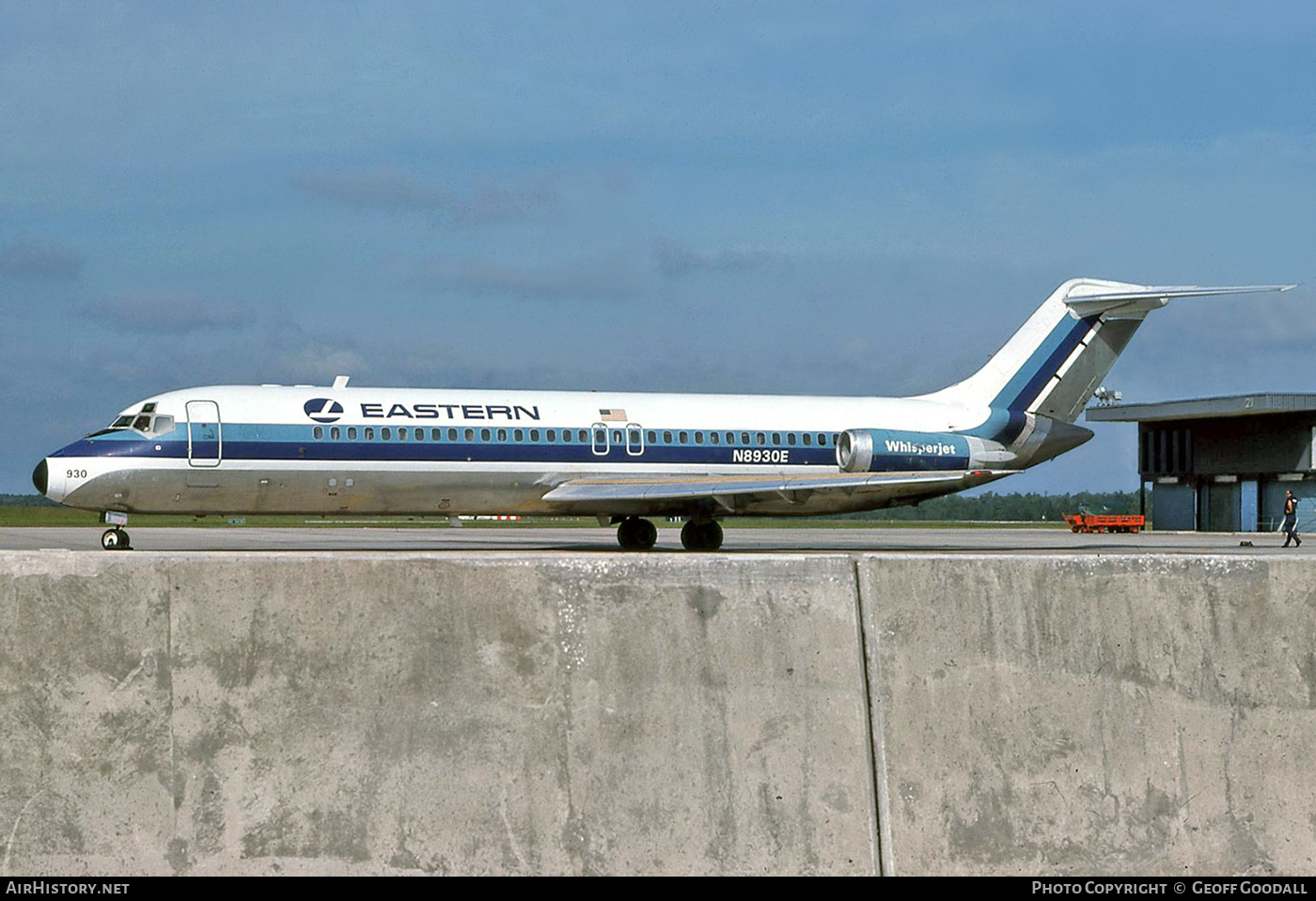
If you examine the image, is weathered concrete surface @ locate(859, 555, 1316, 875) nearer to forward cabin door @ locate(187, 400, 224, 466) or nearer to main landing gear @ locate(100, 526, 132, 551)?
main landing gear @ locate(100, 526, 132, 551)

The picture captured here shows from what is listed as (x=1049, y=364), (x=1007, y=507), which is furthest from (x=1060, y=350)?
(x=1007, y=507)

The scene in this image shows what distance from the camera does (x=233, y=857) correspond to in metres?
5.84

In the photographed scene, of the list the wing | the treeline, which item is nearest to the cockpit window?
the wing

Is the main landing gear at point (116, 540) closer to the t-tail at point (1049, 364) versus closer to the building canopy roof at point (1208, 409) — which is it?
the t-tail at point (1049, 364)

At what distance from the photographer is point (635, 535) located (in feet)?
96.3

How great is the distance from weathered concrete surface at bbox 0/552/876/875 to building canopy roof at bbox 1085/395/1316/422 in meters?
48.0

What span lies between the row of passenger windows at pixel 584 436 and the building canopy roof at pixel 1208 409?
26447 mm

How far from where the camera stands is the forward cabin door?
24.1 meters

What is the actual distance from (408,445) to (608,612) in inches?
766

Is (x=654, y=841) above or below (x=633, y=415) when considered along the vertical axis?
below

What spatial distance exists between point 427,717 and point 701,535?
22.4 meters

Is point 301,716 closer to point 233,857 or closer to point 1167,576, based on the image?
point 233,857

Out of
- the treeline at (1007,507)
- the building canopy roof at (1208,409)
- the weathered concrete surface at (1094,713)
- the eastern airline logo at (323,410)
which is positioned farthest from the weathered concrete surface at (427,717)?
the treeline at (1007,507)
